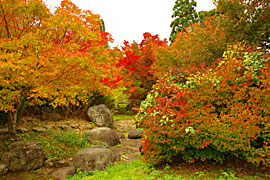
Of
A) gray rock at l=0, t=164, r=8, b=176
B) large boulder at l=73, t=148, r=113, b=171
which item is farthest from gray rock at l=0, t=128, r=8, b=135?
large boulder at l=73, t=148, r=113, b=171

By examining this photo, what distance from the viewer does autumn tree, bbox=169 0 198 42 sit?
86.6 feet

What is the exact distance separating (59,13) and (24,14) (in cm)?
96

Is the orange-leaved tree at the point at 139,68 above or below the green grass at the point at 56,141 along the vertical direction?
above

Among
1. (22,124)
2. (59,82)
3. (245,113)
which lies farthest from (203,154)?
(22,124)

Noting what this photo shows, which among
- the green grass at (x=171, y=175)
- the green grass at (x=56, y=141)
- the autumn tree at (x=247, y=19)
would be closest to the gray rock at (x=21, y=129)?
the green grass at (x=56, y=141)

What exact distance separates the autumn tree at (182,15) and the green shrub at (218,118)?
2302 centimetres

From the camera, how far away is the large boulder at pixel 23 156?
5.99 m

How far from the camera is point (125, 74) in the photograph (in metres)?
17.2

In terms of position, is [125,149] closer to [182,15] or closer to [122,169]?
[122,169]

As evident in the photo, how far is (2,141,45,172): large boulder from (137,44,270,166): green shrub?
12.9ft

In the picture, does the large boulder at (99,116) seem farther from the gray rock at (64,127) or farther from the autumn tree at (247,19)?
the autumn tree at (247,19)

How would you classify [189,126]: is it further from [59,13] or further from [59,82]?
[59,13]

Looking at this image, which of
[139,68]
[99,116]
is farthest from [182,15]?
[99,116]

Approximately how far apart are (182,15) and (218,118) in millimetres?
26434
